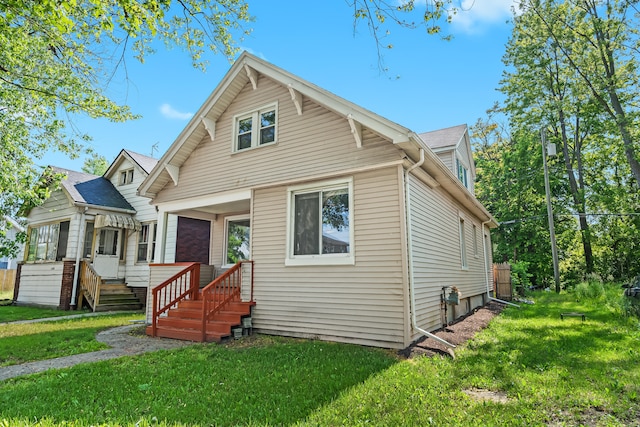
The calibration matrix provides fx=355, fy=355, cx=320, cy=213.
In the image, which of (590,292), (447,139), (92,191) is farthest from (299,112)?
(590,292)

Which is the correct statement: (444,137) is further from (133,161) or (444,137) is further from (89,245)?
(89,245)

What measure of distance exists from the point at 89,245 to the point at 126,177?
149 inches

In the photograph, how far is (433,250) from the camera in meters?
8.09

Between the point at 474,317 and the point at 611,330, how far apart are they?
127 inches

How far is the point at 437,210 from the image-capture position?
346 inches

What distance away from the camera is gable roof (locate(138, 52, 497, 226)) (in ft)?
21.4

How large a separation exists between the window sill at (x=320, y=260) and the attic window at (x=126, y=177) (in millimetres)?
12243

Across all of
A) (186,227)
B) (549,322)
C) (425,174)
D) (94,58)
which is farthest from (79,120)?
(549,322)

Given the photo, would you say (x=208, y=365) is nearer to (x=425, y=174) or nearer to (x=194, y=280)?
(x=194, y=280)

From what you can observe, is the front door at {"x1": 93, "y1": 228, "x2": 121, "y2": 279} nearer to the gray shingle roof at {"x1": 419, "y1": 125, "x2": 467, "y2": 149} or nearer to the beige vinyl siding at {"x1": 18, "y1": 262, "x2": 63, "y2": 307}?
the beige vinyl siding at {"x1": 18, "y1": 262, "x2": 63, "y2": 307}

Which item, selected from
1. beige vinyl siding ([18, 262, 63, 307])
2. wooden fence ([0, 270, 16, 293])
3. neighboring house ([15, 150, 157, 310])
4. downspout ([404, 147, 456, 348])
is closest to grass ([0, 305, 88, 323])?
neighboring house ([15, 150, 157, 310])

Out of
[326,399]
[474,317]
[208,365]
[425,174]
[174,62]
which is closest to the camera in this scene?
[326,399]

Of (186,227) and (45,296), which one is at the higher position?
(186,227)

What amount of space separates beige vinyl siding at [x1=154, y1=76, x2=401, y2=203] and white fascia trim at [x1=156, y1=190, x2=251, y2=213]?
0.44ft
